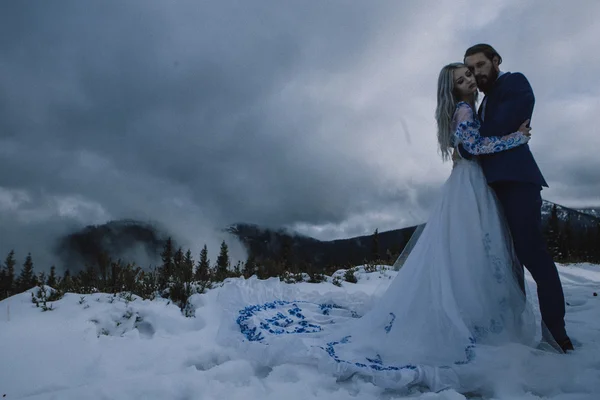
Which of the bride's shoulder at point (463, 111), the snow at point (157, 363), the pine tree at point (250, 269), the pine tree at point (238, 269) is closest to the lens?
the snow at point (157, 363)

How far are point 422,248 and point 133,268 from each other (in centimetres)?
466

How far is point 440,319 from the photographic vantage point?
2693mm

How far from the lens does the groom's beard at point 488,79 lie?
307 centimetres

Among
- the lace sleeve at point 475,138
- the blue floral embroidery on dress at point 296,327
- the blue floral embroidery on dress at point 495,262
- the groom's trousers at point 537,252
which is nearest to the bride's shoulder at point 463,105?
the lace sleeve at point 475,138

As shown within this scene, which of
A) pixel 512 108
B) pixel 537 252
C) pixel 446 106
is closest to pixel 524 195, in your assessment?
pixel 537 252

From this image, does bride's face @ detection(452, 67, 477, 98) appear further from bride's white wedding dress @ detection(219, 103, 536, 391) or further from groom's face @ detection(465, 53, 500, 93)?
bride's white wedding dress @ detection(219, 103, 536, 391)

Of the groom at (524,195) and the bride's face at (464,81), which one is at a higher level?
the bride's face at (464,81)

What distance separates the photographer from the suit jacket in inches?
110

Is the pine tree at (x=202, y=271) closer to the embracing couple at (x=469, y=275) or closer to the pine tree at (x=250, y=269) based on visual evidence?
the pine tree at (x=250, y=269)

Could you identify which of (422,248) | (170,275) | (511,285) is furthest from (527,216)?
(170,275)

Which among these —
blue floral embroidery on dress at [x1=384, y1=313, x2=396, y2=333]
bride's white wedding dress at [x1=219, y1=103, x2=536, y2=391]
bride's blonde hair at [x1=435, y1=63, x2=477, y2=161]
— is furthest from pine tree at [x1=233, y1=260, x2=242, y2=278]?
bride's blonde hair at [x1=435, y1=63, x2=477, y2=161]

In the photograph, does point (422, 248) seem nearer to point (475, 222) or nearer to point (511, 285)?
point (475, 222)

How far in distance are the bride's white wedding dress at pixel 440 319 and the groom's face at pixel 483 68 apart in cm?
32

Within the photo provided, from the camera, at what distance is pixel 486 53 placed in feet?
9.98
